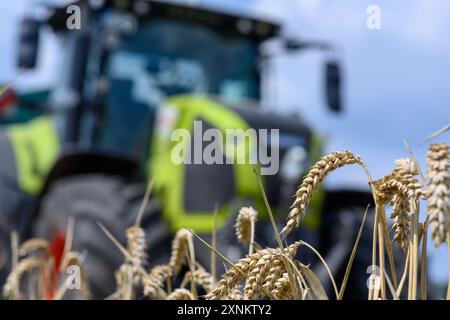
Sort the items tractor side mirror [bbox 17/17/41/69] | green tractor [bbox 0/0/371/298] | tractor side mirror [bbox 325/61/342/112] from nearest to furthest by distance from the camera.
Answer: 1. green tractor [bbox 0/0/371/298]
2. tractor side mirror [bbox 17/17/41/69]
3. tractor side mirror [bbox 325/61/342/112]

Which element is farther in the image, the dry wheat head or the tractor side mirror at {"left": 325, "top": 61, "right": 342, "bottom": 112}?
the tractor side mirror at {"left": 325, "top": 61, "right": 342, "bottom": 112}

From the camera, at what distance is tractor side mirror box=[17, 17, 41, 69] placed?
5.00 metres

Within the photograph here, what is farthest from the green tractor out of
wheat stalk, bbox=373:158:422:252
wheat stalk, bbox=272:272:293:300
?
wheat stalk, bbox=373:158:422:252

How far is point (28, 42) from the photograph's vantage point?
202 inches

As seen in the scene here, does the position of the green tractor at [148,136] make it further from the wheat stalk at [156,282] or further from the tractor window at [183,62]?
the wheat stalk at [156,282]

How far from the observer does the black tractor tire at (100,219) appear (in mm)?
4188

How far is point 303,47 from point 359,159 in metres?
5.11

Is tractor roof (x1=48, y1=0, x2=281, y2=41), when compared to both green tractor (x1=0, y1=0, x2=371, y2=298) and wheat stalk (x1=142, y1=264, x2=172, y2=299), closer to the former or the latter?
green tractor (x1=0, y1=0, x2=371, y2=298)

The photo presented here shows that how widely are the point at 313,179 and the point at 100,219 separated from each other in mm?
3412

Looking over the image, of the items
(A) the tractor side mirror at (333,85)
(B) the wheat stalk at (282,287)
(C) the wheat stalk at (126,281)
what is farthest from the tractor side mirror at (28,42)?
(B) the wheat stalk at (282,287)

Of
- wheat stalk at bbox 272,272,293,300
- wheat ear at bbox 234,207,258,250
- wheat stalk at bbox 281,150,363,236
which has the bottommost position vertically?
wheat stalk at bbox 272,272,293,300

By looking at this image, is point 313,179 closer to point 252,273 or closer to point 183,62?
point 252,273

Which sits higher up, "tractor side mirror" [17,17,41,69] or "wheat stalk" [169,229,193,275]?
"tractor side mirror" [17,17,41,69]
